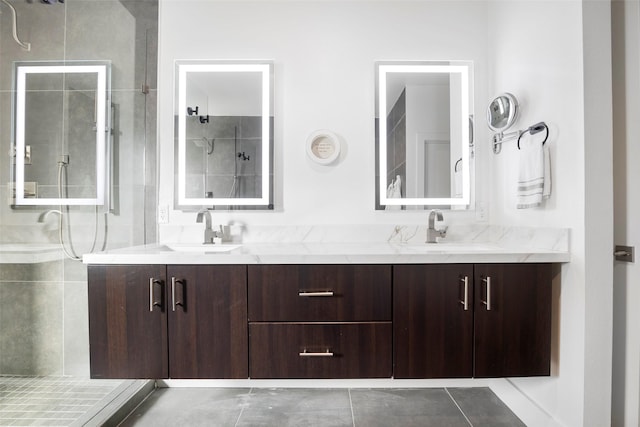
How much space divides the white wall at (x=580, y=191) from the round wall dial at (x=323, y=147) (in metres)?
1.06

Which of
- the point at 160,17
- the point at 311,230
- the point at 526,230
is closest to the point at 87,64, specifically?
the point at 160,17

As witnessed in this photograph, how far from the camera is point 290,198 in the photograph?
2.02 meters

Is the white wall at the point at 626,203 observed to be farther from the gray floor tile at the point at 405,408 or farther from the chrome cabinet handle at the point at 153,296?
the chrome cabinet handle at the point at 153,296

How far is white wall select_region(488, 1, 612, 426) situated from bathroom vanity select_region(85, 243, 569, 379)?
112 millimetres

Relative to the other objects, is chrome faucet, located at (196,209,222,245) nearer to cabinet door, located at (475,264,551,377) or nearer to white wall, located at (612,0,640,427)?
cabinet door, located at (475,264,551,377)

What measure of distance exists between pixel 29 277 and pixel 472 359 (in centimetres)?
205

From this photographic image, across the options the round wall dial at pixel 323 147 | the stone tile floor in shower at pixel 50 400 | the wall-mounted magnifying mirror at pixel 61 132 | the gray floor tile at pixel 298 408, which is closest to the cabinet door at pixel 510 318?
the gray floor tile at pixel 298 408

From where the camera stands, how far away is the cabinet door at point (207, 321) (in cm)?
142

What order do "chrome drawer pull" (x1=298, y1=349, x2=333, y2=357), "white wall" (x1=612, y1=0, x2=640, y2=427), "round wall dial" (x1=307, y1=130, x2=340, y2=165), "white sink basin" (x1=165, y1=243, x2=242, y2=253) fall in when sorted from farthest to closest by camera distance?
"round wall dial" (x1=307, y1=130, x2=340, y2=165)
"white sink basin" (x1=165, y1=243, x2=242, y2=253)
"chrome drawer pull" (x1=298, y1=349, x2=333, y2=357)
"white wall" (x1=612, y1=0, x2=640, y2=427)

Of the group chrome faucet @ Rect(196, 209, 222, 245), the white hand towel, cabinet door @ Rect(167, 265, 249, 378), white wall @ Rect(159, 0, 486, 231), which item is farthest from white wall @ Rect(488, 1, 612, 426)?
chrome faucet @ Rect(196, 209, 222, 245)

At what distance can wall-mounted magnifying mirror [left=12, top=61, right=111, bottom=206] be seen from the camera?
1.49m

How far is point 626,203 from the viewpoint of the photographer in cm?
133

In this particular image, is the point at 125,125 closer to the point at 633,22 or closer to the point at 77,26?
the point at 77,26

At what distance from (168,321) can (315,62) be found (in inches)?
64.4
